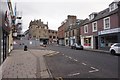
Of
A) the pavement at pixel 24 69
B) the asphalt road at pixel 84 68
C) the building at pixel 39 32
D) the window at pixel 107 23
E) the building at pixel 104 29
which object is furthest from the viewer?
the building at pixel 39 32

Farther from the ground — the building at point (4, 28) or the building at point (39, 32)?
the building at point (39, 32)

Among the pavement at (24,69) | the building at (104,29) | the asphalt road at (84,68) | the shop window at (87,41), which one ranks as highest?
the building at (104,29)

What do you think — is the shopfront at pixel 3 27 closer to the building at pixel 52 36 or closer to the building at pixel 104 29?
the building at pixel 104 29

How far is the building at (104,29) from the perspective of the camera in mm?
30022

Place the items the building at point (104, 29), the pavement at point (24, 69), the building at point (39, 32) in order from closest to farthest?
the pavement at point (24, 69) < the building at point (104, 29) < the building at point (39, 32)

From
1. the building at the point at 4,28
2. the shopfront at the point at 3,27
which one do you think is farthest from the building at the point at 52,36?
the shopfront at the point at 3,27

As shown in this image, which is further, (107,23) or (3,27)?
(107,23)

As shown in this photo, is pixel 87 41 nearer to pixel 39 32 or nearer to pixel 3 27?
pixel 3 27

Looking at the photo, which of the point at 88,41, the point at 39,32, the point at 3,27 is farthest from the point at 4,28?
the point at 39,32

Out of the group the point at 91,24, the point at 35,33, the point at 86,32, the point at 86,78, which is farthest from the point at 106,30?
the point at 35,33

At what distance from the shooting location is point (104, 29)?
33.9m

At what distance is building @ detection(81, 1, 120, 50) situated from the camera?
3002 cm

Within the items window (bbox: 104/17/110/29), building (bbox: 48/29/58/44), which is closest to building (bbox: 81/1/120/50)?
window (bbox: 104/17/110/29)

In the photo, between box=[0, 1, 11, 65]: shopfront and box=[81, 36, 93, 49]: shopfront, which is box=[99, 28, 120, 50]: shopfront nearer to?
box=[81, 36, 93, 49]: shopfront
